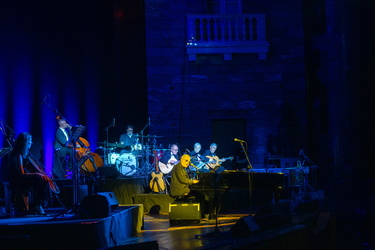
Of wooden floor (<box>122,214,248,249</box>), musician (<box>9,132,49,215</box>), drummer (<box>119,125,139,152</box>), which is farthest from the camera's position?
drummer (<box>119,125,139,152</box>)

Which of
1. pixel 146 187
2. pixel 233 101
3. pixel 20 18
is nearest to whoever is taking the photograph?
pixel 146 187

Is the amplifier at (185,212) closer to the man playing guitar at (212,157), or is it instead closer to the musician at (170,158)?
the musician at (170,158)

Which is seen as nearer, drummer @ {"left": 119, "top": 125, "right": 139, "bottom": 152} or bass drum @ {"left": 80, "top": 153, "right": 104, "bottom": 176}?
bass drum @ {"left": 80, "top": 153, "right": 104, "bottom": 176}

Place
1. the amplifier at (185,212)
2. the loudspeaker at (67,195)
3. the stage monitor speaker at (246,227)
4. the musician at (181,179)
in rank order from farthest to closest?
1. the musician at (181,179)
2. the loudspeaker at (67,195)
3. the amplifier at (185,212)
4. the stage monitor speaker at (246,227)

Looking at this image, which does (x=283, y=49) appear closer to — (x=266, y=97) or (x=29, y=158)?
(x=266, y=97)

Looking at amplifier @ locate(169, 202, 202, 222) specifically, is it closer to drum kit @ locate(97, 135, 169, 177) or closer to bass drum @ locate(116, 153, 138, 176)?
drum kit @ locate(97, 135, 169, 177)

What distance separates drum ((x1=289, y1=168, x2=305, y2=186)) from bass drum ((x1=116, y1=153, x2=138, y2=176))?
4045mm

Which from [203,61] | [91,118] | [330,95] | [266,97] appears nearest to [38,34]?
[91,118]

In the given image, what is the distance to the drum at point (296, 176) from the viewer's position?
11.5 meters

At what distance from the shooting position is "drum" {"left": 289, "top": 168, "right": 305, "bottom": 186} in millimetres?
11461

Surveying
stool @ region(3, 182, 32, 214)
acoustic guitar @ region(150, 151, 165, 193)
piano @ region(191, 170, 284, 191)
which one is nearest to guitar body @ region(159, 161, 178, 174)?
acoustic guitar @ region(150, 151, 165, 193)

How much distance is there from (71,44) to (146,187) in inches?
194

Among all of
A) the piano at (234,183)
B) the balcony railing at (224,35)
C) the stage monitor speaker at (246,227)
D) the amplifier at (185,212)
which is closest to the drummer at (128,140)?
the balcony railing at (224,35)

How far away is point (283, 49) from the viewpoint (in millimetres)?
13914
